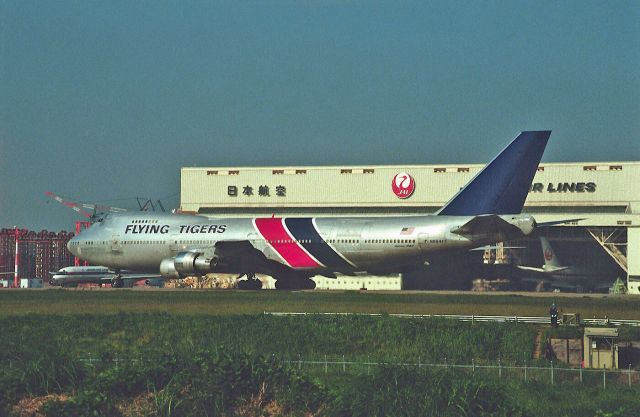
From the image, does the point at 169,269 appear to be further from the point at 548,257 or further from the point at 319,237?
the point at 548,257

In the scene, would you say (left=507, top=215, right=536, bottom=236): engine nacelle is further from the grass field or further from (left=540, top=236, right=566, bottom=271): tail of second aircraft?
(left=540, top=236, right=566, bottom=271): tail of second aircraft

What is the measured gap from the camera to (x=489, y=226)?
61719 mm

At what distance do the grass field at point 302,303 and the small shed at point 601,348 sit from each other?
36.4 ft

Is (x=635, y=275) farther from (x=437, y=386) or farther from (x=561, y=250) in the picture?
(x=437, y=386)

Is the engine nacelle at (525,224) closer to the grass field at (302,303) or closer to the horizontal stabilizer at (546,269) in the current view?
the grass field at (302,303)

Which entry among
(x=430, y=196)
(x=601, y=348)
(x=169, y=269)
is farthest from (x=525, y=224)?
(x=430, y=196)

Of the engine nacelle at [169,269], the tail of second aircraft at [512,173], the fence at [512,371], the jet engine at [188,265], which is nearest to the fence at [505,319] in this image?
the fence at [512,371]

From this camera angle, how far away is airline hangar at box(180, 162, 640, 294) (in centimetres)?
8812

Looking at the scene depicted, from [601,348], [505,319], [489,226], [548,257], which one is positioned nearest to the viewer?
[601,348]

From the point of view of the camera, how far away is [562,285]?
3787 inches

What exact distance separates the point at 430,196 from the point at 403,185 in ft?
9.29

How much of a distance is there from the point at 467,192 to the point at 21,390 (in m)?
41.9

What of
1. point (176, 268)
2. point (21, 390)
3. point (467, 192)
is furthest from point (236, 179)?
point (21, 390)

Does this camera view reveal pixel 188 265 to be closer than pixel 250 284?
Yes
